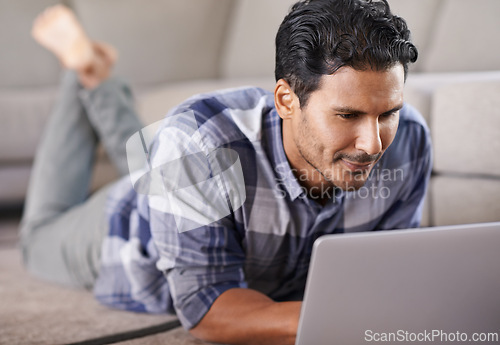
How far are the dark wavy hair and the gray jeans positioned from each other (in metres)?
0.55

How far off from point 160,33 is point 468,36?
2.55 feet

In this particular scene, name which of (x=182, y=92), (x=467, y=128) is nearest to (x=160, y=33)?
(x=182, y=92)

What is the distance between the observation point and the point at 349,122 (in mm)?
503

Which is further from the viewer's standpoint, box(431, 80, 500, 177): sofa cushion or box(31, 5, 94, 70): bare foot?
box(31, 5, 94, 70): bare foot

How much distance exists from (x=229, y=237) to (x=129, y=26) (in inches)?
34.7

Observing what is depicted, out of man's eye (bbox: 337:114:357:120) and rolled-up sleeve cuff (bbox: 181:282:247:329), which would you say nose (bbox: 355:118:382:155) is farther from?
rolled-up sleeve cuff (bbox: 181:282:247:329)

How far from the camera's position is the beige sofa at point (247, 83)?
0.59 metres

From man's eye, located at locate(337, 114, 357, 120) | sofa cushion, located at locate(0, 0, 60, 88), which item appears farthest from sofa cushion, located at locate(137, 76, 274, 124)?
sofa cushion, located at locate(0, 0, 60, 88)

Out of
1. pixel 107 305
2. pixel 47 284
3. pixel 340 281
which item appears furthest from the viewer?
pixel 47 284

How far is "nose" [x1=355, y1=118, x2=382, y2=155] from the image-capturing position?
0.50 meters

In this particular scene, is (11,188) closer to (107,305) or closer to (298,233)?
(107,305)

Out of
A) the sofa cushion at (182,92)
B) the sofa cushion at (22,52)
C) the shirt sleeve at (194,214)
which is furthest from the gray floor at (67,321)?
the sofa cushion at (22,52)

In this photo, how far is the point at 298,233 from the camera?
0.67 metres

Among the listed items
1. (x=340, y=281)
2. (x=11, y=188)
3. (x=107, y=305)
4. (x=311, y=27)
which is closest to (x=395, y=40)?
(x=311, y=27)
